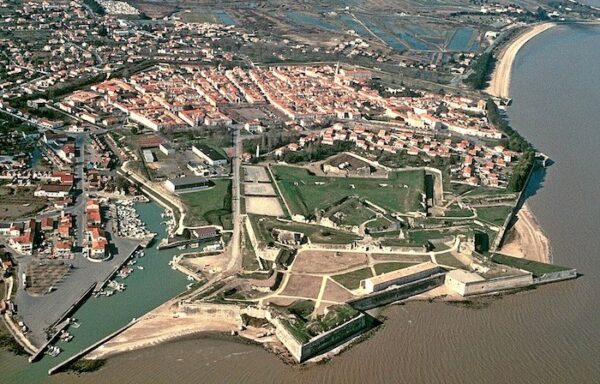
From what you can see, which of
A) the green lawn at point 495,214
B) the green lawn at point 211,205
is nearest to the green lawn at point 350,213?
the green lawn at point 211,205

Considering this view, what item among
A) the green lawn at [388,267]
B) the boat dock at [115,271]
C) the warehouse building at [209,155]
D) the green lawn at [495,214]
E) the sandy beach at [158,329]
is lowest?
the warehouse building at [209,155]

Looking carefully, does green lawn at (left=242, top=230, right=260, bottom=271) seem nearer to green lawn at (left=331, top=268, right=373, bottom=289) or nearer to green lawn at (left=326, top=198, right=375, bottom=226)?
green lawn at (left=331, top=268, right=373, bottom=289)

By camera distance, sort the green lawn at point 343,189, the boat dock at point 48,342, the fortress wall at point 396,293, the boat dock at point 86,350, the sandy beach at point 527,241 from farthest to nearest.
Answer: the green lawn at point 343,189, the sandy beach at point 527,241, the fortress wall at point 396,293, the boat dock at point 48,342, the boat dock at point 86,350

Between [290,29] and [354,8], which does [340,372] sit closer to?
[290,29]

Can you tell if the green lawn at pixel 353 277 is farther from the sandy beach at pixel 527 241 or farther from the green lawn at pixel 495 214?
the green lawn at pixel 495 214

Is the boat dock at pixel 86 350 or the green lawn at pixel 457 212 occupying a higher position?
the green lawn at pixel 457 212

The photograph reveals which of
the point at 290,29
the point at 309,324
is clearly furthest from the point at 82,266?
the point at 290,29

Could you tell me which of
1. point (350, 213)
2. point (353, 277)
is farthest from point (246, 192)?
point (353, 277)

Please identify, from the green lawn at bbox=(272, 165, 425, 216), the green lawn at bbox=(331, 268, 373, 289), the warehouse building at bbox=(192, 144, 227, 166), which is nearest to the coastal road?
the warehouse building at bbox=(192, 144, 227, 166)
